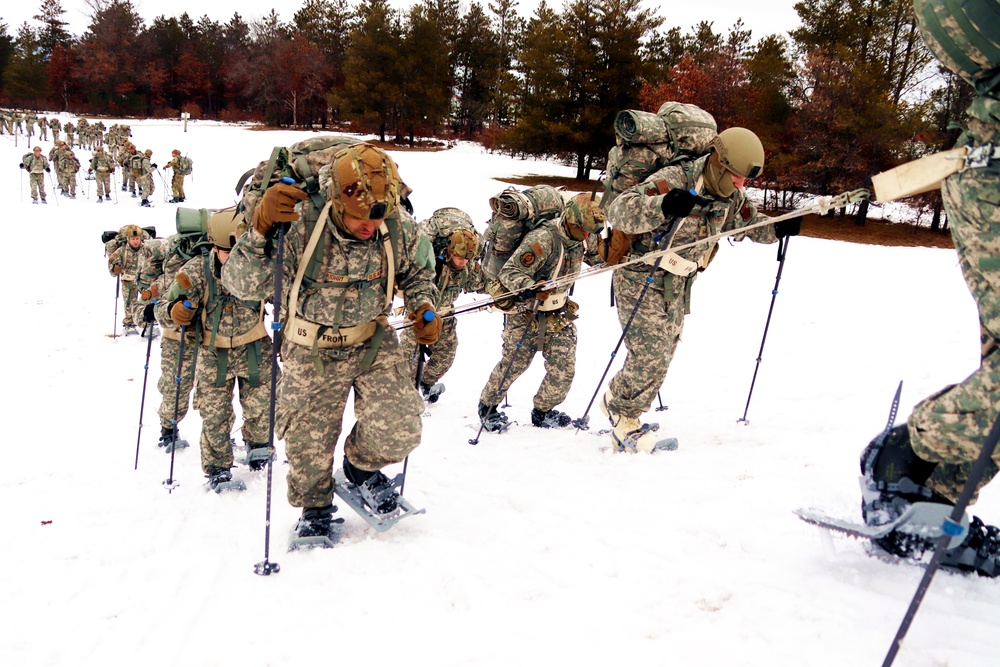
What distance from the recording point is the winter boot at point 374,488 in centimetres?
453

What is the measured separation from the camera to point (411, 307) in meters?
4.39

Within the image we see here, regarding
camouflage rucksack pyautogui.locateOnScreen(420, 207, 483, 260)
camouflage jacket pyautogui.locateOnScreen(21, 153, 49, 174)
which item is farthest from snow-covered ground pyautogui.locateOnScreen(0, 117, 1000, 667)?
camouflage jacket pyautogui.locateOnScreen(21, 153, 49, 174)

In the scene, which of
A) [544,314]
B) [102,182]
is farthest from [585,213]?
[102,182]

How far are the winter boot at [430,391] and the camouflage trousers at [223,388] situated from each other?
94.1 inches

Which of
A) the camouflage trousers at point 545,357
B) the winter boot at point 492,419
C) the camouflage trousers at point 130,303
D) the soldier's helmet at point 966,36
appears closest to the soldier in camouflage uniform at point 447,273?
the camouflage trousers at point 545,357

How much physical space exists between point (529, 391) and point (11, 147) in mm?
41534

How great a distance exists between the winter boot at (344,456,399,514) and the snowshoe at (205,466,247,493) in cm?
185

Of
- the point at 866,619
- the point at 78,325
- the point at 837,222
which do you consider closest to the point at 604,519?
the point at 866,619

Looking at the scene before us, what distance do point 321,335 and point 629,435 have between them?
302 cm

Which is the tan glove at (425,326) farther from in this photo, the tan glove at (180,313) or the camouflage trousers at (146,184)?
the camouflage trousers at (146,184)

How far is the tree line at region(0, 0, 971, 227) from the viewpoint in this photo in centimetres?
2495

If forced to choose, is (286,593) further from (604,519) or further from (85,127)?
(85,127)

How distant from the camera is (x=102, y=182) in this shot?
2614 centimetres

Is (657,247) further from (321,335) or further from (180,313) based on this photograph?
(180,313)
